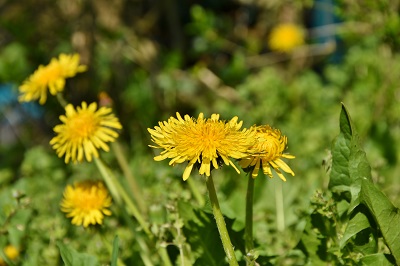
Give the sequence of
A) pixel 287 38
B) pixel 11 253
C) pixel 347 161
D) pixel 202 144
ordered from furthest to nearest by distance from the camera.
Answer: pixel 287 38, pixel 11 253, pixel 347 161, pixel 202 144

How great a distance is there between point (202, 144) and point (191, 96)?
2.71 m

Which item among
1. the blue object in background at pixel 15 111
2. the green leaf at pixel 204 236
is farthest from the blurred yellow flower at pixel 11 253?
the blue object in background at pixel 15 111

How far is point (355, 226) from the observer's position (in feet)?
4.75

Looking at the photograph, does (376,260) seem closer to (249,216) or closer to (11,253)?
(249,216)

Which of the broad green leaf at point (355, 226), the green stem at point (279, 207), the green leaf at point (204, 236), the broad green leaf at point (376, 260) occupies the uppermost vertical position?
the green leaf at point (204, 236)

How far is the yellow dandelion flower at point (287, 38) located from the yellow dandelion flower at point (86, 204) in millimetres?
2590

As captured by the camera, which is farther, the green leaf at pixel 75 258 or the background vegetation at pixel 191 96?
the background vegetation at pixel 191 96

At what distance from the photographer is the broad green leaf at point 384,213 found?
1.40m

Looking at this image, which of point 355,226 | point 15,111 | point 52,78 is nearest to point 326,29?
point 15,111

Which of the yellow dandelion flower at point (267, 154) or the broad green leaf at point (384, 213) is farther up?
the yellow dandelion flower at point (267, 154)

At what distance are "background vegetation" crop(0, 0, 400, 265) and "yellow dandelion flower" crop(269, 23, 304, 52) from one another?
65mm

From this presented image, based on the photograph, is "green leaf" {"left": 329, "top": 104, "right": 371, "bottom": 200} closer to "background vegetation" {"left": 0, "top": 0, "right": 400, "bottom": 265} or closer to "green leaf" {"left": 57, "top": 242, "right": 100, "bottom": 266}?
"background vegetation" {"left": 0, "top": 0, "right": 400, "bottom": 265}

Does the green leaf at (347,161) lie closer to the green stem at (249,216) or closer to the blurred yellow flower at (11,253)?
the green stem at (249,216)

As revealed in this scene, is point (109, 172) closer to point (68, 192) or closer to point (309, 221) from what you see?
point (68, 192)
